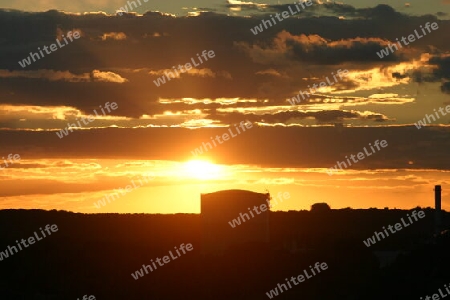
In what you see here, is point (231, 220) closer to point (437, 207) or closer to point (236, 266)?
point (236, 266)

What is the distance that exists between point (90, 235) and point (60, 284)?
26411 mm

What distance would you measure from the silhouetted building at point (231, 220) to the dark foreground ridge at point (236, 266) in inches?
46.1

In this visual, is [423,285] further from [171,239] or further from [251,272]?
[171,239]

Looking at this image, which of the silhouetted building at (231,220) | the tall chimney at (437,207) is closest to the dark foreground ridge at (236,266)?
the silhouetted building at (231,220)

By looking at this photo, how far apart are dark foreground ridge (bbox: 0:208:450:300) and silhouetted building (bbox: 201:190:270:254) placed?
1.17 metres

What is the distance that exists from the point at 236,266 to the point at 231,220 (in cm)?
689

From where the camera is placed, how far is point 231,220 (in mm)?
64375

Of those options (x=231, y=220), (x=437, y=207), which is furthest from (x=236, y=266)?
(x=437, y=207)

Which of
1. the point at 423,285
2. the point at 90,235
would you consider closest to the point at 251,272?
the point at 423,285

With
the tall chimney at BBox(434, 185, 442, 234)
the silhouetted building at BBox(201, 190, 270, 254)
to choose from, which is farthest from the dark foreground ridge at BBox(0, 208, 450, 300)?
the tall chimney at BBox(434, 185, 442, 234)

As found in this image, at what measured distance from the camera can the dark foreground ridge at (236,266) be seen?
159ft

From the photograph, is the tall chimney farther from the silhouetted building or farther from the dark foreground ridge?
the silhouetted building

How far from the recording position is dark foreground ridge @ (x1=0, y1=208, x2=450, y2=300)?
1905 inches

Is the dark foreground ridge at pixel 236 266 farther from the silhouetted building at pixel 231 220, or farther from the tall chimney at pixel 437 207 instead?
the tall chimney at pixel 437 207
